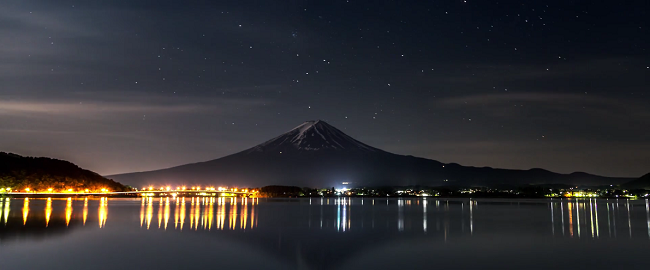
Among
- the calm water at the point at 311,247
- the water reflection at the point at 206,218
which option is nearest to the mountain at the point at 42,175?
the water reflection at the point at 206,218

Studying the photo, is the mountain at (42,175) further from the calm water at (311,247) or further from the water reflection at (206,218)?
the calm water at (311,247)

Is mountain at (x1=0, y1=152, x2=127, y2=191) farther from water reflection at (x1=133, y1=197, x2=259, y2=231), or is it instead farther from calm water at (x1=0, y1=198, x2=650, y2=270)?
calm water at (x1=0, y1=198, x2=650, y2=270)

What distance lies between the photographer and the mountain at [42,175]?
121 m

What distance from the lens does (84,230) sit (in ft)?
93.8

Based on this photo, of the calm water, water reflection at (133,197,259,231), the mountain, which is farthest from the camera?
the mountain

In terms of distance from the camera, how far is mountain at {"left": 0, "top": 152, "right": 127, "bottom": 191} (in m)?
121

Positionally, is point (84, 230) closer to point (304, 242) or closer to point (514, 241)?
point (304, 242)

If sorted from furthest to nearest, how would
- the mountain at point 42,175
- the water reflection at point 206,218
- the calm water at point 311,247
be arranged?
the mountain at point 42,175, the water reflection at point 206,218, the calm water at point 311,247

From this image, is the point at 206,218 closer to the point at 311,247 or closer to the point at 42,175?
the point at 311,247

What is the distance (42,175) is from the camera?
430 feet

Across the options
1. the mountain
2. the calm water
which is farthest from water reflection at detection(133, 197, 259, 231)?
the mountain

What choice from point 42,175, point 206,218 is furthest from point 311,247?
point 42,175

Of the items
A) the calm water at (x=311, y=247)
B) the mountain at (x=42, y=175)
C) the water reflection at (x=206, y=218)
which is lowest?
the calm water at (x=311, y=247)

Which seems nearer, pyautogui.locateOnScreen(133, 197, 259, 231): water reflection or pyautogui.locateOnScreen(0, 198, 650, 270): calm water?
pyautogui.locateOnScreen(0, 198, 650, 270): calm water
